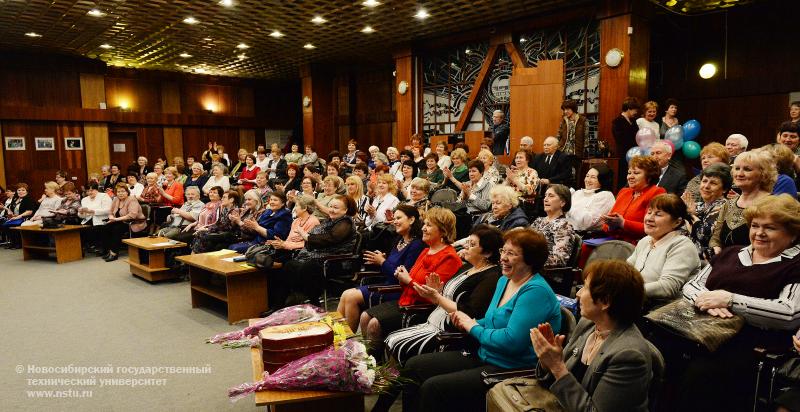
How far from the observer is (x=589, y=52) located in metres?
7.86

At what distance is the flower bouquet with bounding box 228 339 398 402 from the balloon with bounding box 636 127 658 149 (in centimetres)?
506

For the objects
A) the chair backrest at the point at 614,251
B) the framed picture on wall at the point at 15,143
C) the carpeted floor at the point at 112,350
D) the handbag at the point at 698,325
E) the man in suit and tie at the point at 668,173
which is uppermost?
the framed picture on wall at the point at 15,143

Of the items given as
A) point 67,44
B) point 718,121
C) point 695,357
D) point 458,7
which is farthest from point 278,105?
point 695,357

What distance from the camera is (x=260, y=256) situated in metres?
4.55

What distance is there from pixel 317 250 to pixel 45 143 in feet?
34.9

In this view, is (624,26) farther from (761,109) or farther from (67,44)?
(67,44)

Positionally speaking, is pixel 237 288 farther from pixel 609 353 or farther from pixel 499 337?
pixel 609 353

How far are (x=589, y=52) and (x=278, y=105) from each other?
35.0 feet

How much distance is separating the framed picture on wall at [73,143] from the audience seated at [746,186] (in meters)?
13.5

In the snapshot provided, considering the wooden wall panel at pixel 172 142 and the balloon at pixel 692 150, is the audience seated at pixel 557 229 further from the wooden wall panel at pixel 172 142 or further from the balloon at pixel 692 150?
the wooden wall panel at pixel 172 142

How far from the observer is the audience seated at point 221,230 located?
6027 mm

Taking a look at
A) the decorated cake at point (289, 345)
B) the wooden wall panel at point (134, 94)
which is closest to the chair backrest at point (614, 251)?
the decorated cake at point (289, 345)

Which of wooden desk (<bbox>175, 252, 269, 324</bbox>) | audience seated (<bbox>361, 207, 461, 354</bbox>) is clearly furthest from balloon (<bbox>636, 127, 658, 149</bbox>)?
wooden desk (<bbox>175, 252, 269, 324</bbox>)

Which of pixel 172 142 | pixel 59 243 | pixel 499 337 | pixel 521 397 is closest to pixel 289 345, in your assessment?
pixel 499 337
